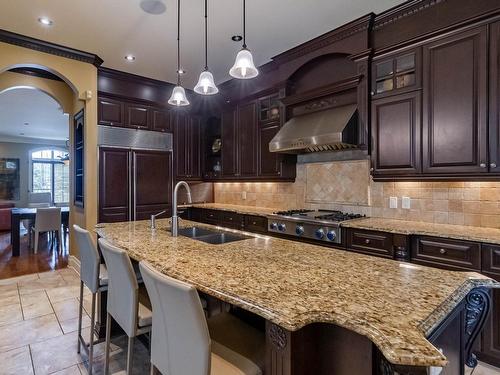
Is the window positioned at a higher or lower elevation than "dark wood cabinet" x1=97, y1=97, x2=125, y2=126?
lower

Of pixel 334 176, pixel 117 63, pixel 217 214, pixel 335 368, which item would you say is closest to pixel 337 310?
pixel 335 368

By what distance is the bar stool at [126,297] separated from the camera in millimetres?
1519

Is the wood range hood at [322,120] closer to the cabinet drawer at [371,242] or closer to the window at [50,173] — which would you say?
the cabinet drawer at [371,242]

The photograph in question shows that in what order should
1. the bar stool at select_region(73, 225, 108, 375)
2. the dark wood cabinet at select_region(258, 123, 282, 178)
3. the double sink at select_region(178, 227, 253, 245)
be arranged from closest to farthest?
the bar stool at select_region(73, 225, 108, 375)
the double sink at select_region(178, 227, 253, 245)
the dark wood cabinet at select_region(258, 123, 282, 178)

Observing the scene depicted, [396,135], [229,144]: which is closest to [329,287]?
[396,135]

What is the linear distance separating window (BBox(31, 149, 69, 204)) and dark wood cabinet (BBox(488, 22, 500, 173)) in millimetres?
11738

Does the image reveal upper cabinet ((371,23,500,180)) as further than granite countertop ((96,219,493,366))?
Yes

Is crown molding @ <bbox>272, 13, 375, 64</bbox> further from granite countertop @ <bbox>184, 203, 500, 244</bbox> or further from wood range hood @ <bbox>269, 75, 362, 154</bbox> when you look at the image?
granite countertop @ <bbox>184, 203, 500, 244</bbox>

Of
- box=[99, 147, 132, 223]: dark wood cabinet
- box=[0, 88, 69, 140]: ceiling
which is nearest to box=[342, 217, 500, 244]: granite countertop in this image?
box=[99, 147, 132, 223]: dark wood cabinet

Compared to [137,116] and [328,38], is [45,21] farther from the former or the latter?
[328,38]

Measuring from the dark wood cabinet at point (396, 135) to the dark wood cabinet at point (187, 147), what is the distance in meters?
3.28

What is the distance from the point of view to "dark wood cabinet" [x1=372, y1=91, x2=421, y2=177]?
2.67 metres

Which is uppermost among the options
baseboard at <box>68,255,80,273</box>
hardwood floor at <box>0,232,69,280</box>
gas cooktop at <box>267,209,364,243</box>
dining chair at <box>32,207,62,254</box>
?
gas cooktop at <box>267,209,364,243</box>

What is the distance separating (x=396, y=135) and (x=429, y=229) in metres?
0.93
